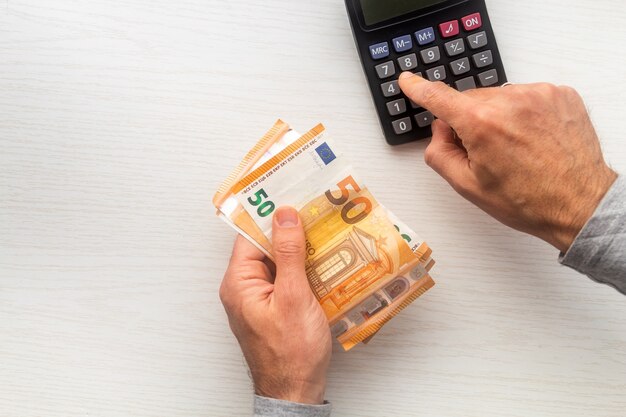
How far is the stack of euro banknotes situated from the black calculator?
116 millimetres

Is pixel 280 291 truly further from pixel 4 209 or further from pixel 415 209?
pixel 4 209

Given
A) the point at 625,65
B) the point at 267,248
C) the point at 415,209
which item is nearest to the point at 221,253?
the point at 267,248

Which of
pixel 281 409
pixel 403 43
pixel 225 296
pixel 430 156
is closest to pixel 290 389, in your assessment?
pixel 281 409

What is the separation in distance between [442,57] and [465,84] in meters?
0.04

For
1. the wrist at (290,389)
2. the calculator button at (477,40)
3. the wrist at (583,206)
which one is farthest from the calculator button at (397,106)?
the wrist at (290,389)

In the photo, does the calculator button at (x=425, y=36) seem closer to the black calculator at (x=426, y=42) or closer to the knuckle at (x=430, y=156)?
the black calculator at (x=426, y=42)

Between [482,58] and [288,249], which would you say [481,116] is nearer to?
[482,58]

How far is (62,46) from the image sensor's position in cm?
68

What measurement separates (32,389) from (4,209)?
23 centimetres

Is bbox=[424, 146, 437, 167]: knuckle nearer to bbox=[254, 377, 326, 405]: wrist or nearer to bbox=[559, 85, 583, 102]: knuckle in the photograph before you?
bbox=[559, 85, 583, 102]: knuckle

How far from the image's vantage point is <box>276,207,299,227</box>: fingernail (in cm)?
63

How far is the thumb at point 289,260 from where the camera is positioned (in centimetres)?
61

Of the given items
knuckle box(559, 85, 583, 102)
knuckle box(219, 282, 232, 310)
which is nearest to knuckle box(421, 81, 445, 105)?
knuckle box(559, 85, 583, 102)

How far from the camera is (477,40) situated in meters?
0.65
